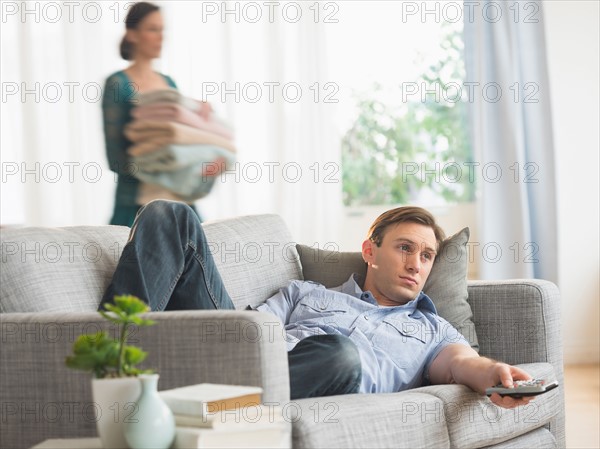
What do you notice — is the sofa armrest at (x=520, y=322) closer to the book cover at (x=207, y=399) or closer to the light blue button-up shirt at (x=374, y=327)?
the light blue button-up shirt at (x=374, y=327)

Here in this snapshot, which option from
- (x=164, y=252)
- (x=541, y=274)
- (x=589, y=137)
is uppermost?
(x=589, y=137)

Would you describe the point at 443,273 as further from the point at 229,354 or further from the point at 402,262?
the point at 229,354

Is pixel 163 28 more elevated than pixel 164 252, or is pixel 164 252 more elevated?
pixel 163 28

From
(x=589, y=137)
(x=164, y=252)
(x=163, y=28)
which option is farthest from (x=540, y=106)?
(x=164, y=252)

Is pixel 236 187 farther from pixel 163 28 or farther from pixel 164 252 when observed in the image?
pixel 164 252

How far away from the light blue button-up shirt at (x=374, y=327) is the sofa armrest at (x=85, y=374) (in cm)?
50

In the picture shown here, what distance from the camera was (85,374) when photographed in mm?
1857

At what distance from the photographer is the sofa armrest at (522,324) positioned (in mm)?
2512

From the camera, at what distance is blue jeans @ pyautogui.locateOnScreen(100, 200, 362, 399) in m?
2.03

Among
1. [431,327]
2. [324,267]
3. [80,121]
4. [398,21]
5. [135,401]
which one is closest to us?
[135,401]

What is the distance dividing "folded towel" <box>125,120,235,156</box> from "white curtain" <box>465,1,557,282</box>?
135cm

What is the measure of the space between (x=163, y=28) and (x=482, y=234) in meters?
1.83

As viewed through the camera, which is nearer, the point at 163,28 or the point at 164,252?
the point at 164,252

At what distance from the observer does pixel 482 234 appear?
4.70 metres
